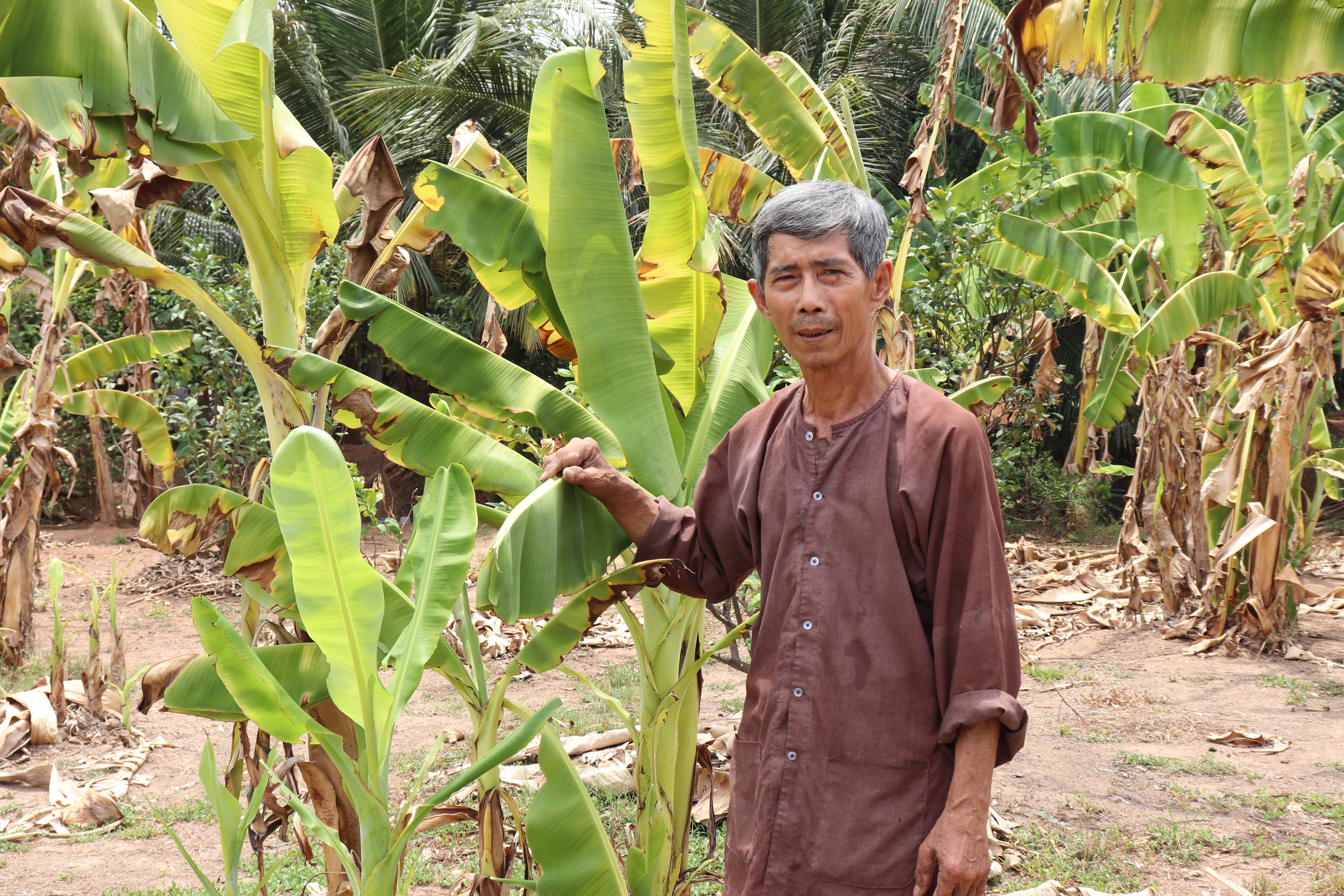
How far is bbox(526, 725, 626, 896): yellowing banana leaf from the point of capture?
2500 millimetres

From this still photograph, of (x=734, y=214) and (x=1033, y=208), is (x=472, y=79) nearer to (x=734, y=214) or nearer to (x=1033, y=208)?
(x=1033, y=208)

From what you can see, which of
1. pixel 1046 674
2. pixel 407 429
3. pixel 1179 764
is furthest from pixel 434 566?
pixel 1046 674

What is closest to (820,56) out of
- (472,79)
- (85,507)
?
(472,79)

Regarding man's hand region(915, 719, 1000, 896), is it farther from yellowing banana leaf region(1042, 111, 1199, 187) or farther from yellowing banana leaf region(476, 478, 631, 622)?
yellowing banana leaf region(1042, 111, 1199, 187)

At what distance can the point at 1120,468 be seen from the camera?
9.16 m

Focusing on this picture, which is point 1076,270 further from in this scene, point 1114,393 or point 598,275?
point 598,275

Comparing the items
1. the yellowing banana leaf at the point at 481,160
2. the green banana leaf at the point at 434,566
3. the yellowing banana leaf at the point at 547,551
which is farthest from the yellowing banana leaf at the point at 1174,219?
the green banana leaf at the point at 434,566

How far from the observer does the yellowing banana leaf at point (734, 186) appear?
4.17 metres

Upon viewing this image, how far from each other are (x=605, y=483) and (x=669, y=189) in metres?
1.02

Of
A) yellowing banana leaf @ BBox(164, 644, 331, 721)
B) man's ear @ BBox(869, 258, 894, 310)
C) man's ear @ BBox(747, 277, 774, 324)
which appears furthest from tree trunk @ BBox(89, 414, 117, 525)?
man's ear @ BBox(869, 258, 894, 310)

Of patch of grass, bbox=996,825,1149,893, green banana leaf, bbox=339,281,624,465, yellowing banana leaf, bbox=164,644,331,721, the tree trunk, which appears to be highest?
green banana leaf, bbox=339,281,624,465

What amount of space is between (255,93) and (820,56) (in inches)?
621

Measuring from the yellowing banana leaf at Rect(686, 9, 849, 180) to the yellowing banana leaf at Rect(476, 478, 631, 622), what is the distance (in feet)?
6.82

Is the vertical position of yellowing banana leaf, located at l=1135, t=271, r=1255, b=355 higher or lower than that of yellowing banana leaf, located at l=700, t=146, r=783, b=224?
lower
